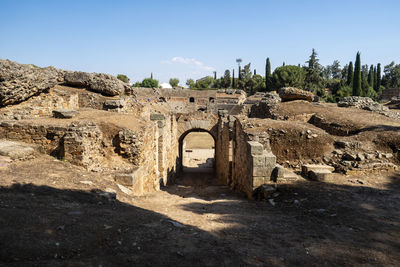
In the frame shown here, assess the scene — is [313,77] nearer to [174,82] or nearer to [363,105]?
[363,105]

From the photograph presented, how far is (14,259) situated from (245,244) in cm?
274

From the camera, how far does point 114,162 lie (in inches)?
284

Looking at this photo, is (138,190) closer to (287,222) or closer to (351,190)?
(287,222)

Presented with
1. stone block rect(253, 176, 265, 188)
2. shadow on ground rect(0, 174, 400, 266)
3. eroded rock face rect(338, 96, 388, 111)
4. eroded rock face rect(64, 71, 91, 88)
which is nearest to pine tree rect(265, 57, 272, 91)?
eroded rock face rect(338, 96, 388, 111)

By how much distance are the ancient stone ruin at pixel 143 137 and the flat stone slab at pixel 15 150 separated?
0.02 meters

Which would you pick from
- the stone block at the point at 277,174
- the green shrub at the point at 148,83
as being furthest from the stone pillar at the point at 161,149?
the green shrub at the point at 148,83

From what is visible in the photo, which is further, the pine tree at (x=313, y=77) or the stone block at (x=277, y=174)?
the pine tree at (x=313, y=77)

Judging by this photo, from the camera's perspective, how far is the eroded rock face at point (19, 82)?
327 inches

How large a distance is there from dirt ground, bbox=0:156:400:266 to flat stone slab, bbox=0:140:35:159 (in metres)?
0.23

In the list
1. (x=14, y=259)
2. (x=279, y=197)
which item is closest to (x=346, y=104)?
(x=279, y=197)

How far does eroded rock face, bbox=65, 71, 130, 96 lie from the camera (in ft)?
43.0

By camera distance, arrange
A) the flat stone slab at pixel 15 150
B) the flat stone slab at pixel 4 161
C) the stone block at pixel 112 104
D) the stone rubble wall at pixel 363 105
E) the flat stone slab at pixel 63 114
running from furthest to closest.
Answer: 1. the stone rubble wall at pixel 363 105
2. the stone block at pixel 112 104
3. the flat stone slab at pixel 63 114
4. the flat stone slab at pixel 15 150
5. the flat stone slab at pixel 4 161

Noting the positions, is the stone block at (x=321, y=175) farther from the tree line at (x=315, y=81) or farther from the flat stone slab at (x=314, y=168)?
the tree line at (x=315, y=81)

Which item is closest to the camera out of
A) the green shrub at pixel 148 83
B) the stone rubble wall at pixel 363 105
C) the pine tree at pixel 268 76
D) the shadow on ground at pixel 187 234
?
the shadow on ground at pixel 187 234
